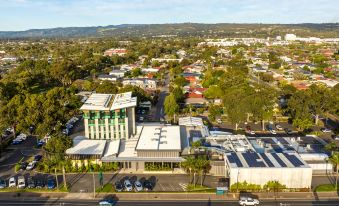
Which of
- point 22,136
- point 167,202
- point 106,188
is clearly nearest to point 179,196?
point 167,202

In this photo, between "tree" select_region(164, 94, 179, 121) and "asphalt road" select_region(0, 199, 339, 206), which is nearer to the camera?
"asphalt road" select_region(0, 199, 339, 206)

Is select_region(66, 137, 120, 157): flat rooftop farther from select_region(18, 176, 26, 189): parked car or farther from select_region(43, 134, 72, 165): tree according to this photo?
select_region(18, 176, 26, 189): parked car

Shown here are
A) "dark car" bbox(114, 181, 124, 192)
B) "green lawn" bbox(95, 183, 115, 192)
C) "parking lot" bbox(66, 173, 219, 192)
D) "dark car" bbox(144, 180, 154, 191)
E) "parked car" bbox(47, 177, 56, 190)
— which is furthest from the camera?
"parking lot" bbox(66, 173, 219, 192)

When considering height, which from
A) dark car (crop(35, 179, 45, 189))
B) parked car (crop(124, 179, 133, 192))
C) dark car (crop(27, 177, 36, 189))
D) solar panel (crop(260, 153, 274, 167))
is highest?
solar panel (crop(260, 153, 274, 167))

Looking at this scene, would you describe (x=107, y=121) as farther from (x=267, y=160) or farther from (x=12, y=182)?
(x=267, y=160)

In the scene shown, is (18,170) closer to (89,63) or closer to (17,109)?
(17,109)

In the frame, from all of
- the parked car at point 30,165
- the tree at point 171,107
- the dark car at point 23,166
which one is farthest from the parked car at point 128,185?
the tree at point 171,107

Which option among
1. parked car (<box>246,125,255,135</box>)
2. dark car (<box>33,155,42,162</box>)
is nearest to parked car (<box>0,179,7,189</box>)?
dark car (<box>33,155,42,162</box>)
